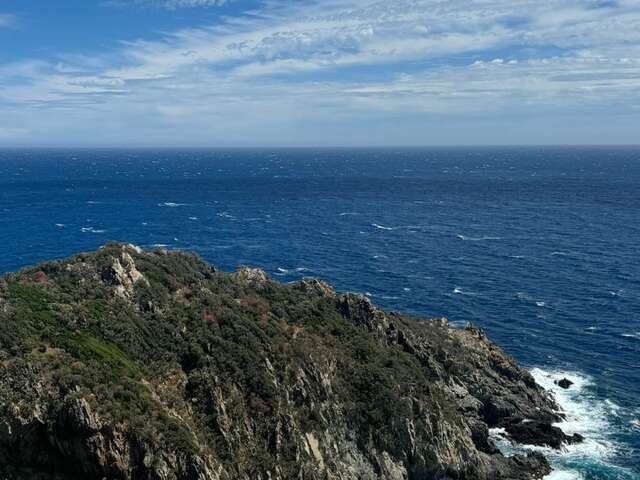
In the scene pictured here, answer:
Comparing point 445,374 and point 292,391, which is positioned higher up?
point 292,391

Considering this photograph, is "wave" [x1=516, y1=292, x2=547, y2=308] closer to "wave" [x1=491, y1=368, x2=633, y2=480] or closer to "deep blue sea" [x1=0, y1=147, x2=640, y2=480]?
"deep blue sea" [x1=0, y1=147, x2=640, y2=480]

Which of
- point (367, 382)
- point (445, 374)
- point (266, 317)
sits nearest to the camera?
point (367, 382)

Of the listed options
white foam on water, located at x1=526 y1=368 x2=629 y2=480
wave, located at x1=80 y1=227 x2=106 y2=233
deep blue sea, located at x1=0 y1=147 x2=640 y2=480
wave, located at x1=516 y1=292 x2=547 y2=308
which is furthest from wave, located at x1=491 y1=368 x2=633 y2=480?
wave, located at x1=80 y1=227 x2=106 y2=233

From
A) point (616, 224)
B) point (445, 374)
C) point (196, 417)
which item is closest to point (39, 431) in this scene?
point (196, 417)

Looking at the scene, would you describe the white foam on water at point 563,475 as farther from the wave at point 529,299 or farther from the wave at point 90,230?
the wave at point 90,230

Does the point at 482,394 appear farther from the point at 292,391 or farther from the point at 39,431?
the point at 39,431

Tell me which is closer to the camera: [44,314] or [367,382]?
[44,314]
